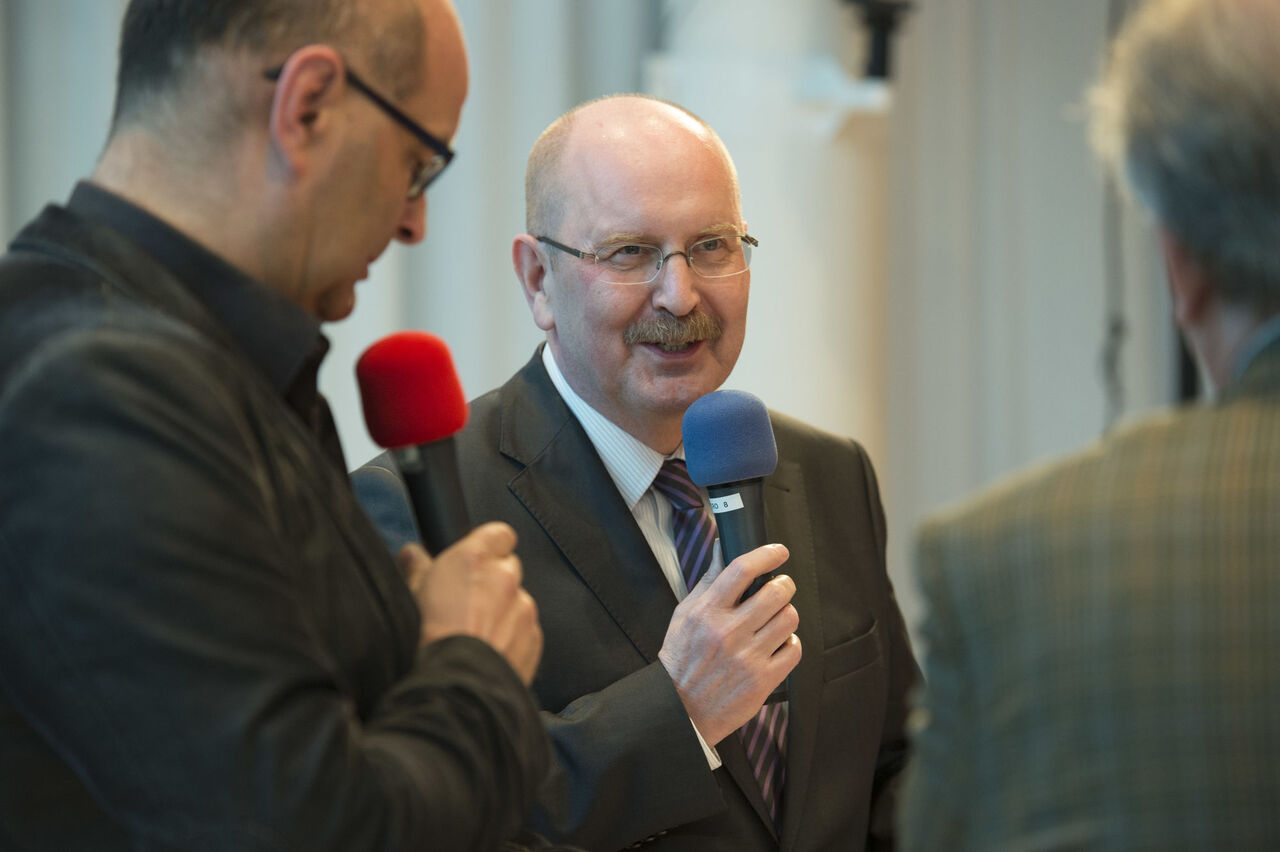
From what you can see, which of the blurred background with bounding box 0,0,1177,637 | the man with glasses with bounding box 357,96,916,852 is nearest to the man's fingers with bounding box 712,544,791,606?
the man with glasses with bounding box 357,96,916,852

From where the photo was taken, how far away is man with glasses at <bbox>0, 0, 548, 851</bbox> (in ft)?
3.13

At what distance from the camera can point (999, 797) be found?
96 cm

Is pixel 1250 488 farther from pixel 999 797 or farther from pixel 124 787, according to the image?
pixel 124 787

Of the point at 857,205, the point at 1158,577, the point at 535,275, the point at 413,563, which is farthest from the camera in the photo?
the point at 857,205

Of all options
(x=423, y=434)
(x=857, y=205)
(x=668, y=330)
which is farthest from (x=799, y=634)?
(x=857, y=205)

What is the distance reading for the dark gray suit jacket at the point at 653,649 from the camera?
1.71m

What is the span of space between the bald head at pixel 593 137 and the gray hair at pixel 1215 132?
109 centimetres

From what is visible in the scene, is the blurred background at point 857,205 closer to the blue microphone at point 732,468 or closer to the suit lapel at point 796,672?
the suit lapel at point 796,672

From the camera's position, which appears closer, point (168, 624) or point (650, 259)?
point (168, 624)

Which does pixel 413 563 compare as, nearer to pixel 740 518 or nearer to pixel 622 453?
pixel 740 518

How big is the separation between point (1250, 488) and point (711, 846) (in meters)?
1.06

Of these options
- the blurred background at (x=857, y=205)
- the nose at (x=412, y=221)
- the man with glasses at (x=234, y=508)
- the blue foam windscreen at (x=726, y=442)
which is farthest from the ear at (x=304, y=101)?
the blurred background at (x=857, y=205)

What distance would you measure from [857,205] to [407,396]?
2.79 m

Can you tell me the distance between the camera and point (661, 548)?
1959 millimetres
